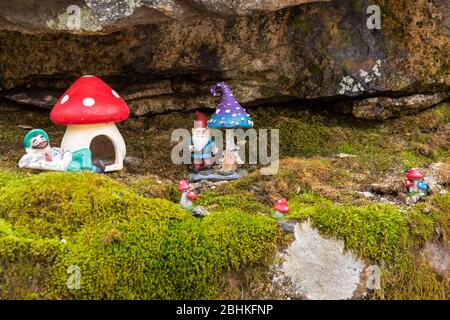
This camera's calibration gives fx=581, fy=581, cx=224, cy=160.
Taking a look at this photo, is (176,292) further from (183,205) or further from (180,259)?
(183,205)

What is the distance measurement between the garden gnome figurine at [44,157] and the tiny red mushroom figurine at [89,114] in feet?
0.68

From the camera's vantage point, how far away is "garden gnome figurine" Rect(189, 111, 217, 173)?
511cm

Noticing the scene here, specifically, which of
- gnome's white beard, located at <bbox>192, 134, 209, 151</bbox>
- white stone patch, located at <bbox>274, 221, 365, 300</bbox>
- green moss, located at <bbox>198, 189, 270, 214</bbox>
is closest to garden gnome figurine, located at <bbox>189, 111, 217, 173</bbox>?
gnome's white beard, located at <bbox>192, 134, 209, 151</bbox>

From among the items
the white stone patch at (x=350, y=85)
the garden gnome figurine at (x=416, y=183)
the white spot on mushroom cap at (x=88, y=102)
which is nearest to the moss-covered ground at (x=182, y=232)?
the garden gnome figurine at (x=416, y=183)

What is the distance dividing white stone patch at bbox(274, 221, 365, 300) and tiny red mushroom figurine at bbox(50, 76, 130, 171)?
1865 mm

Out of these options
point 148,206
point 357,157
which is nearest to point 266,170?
point 357,157

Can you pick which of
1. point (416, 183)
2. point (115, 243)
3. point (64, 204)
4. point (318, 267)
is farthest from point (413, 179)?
point (64, 204)

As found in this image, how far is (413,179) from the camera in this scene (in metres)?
4.52

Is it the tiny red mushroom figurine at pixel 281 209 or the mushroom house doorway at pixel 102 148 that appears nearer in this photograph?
the tiny red mushroom figurine at pixel 281 209

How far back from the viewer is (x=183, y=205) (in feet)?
13.6

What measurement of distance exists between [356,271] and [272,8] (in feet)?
7.33

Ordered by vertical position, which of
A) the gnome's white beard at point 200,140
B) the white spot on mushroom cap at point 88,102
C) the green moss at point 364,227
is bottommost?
the green moss at point 364,227

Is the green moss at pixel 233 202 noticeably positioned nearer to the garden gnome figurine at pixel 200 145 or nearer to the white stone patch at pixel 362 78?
the garden gnome figurine at pixel 200 145

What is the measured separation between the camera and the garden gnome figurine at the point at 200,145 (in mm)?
5109
